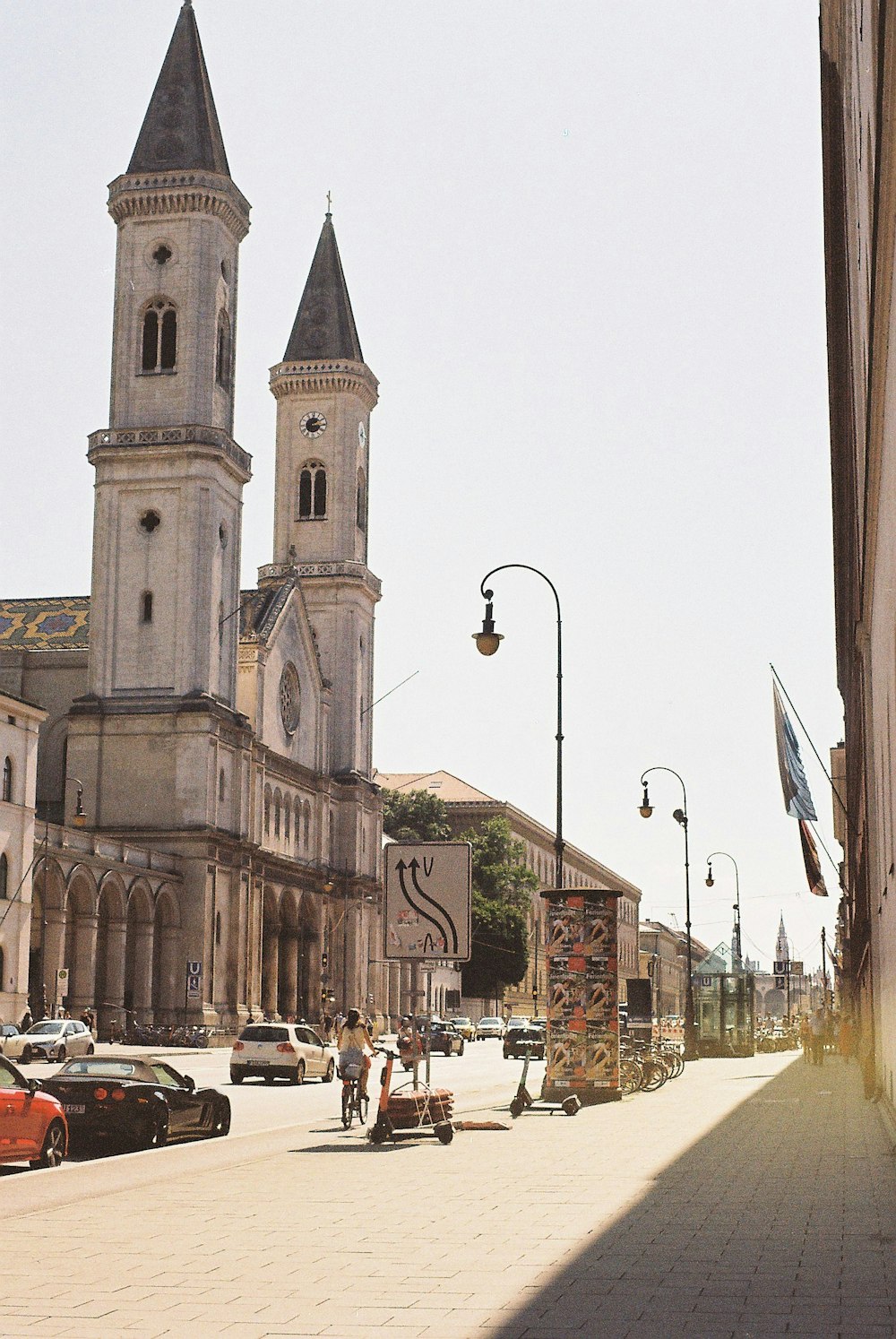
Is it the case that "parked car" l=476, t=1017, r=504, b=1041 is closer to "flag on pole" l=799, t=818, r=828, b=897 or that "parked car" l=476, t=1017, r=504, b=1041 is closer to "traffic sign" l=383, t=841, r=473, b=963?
"flag on pole" l=799, t=818, r=828, b=897

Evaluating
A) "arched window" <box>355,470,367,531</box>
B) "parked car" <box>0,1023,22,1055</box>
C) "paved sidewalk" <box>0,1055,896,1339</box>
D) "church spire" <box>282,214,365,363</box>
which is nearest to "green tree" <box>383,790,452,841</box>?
"arched window" <box>355,470,367,531</box>

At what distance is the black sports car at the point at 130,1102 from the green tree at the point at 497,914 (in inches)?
3205

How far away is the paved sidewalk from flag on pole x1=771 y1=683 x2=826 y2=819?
12.7 metres

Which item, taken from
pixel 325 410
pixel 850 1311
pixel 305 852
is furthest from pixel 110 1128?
pixel 325 410

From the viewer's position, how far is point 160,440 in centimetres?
7906

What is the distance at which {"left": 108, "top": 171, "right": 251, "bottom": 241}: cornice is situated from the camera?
7975 cm

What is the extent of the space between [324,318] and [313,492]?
10856 millimetres

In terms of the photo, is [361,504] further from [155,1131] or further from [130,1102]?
[130,1102]

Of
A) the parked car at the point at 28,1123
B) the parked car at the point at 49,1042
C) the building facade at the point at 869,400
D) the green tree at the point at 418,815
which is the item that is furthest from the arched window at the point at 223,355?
the parked car at the point at 28,1123

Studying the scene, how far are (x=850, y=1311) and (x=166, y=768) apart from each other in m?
68.8

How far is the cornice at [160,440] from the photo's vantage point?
78750mm

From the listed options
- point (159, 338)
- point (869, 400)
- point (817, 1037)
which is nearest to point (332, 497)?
point (159, 338)

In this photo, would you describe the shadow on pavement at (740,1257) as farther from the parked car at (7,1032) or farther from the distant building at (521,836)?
the distant building at (521,836)

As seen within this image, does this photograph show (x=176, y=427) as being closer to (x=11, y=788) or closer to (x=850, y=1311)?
(x=11, y=788)
